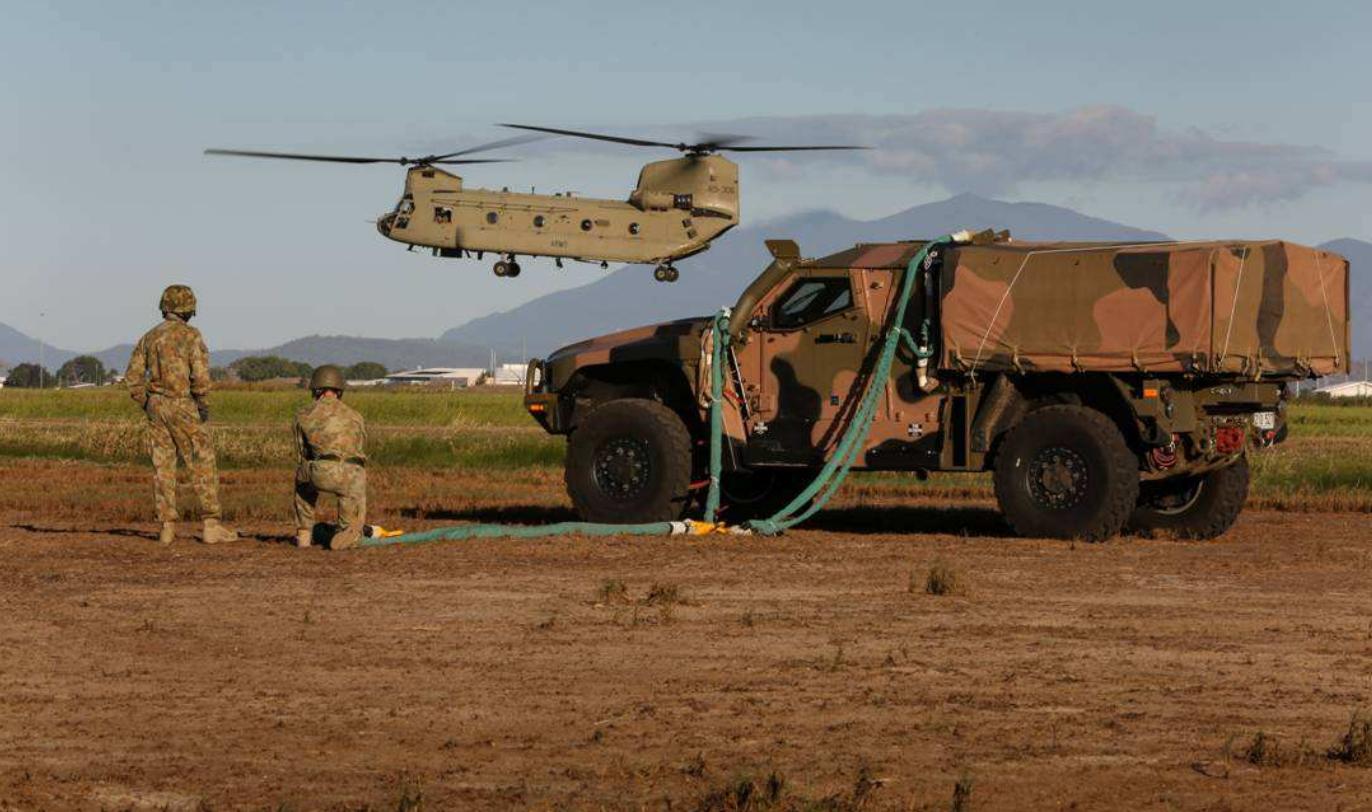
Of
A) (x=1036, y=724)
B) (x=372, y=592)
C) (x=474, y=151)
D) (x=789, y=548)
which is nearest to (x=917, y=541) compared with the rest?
(x=789, y=548)

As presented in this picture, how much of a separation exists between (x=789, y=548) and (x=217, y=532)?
4.68 metres

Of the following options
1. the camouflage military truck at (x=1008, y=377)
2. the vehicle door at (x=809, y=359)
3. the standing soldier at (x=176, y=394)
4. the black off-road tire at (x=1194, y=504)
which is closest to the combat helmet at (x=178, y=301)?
the standing soldier at (x=176, y=394)

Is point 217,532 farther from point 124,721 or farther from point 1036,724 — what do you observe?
point 1036,724

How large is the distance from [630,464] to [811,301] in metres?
2.11

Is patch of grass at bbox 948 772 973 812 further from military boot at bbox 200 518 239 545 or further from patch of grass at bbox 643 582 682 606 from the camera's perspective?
military boot at bbox 200 518 239 545

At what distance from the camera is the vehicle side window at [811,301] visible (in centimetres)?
1745

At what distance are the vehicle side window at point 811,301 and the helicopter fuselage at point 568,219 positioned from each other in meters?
35.6

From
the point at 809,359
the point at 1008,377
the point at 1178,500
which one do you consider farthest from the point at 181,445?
the point at 1178,500

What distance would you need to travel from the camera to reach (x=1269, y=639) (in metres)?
10.9

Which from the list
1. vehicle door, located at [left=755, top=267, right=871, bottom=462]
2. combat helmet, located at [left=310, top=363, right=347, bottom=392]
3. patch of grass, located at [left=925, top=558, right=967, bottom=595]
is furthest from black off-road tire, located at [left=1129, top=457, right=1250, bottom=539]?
combat helmet, located at [left=310, top=363, right=347, bottom=392]

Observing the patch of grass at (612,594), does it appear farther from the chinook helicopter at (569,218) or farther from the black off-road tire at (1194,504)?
the chinook helicopter at (569,218)

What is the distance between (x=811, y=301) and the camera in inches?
692

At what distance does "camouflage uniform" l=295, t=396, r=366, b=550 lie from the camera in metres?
15.8

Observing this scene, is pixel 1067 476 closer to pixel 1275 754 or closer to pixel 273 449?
pixel 1275 754
